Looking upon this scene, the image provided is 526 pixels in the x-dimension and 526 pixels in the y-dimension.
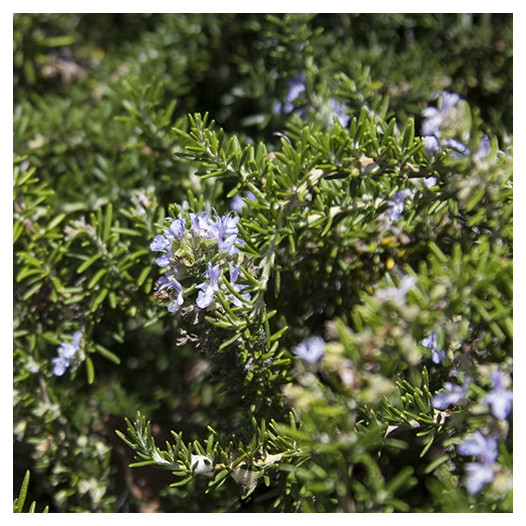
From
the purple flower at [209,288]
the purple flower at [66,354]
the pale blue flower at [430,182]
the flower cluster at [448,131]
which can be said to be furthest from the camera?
the purple flower at [66,354]

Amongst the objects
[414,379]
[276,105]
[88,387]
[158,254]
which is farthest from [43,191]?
[414,379]

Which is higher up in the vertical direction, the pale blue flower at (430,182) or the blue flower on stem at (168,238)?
the pale blue flower at (430,182)

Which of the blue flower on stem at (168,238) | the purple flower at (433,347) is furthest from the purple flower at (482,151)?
the blue flower on stem at (168,238)

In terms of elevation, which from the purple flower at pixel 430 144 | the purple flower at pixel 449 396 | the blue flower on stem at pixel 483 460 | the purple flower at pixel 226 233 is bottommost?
the purple flower at pixel 449 396

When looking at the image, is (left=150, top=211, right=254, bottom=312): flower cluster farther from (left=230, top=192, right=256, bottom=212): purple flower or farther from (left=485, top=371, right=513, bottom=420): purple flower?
(left=485, top=371, right=513, bottom=420): purple flower

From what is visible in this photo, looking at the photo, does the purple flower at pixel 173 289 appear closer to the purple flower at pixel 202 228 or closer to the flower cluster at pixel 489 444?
the purple flower at pixel 202 228

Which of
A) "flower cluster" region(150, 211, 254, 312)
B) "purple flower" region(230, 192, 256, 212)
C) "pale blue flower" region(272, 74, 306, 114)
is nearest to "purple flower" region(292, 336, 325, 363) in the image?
"flower cluster" region(150, 211, 254, 312)

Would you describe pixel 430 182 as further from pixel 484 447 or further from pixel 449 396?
pixel 484 447
